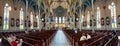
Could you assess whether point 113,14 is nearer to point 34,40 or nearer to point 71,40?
point 71,40

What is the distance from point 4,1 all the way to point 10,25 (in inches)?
195

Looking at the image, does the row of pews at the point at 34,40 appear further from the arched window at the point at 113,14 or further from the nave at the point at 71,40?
the arched window at the point at 113,14

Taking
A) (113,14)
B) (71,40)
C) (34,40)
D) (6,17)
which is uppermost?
(113,14)

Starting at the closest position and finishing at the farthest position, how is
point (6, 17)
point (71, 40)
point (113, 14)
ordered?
1. point (71, 40)
2. point (6, 17)
3. point (113, 14)

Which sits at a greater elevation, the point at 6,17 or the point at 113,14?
the point at 113,14

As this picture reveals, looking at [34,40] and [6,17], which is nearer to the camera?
[34,40]

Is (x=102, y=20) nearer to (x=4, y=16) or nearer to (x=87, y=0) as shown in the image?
(x=87, y=0)

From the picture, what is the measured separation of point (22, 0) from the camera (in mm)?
44562

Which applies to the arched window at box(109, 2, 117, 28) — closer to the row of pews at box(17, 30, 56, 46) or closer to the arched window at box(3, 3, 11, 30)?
the arched window at box(3, 3, 11, 30)

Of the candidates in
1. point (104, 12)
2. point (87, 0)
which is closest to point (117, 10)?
point (104, 12)

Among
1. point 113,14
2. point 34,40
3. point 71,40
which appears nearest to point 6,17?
point 113,14

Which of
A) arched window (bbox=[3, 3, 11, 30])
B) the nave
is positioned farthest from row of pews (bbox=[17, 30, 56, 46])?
arched window (bbox=[3, 3, 11, 30])

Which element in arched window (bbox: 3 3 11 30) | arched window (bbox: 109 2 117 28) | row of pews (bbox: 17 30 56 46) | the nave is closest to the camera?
the nave

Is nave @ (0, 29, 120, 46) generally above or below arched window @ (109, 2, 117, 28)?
below
